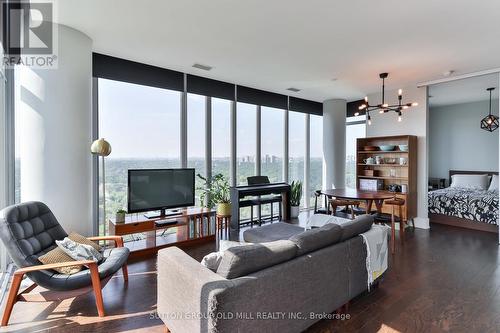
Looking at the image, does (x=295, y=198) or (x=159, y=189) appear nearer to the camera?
(x=159, y=189)

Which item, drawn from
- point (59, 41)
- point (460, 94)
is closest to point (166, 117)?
point (59, 41)

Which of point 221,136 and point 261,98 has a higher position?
point 261,98

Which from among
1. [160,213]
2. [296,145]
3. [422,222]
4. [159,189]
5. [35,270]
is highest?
[296,145]

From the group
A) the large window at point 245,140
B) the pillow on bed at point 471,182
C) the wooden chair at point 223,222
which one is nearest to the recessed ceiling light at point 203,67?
the large window at point 245,140

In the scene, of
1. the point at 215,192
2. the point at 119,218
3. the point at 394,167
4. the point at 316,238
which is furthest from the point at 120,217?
the point at 394,167

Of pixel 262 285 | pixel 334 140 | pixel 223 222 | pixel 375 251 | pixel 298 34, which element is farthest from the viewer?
pixel 334 140

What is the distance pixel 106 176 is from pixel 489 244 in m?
6.06

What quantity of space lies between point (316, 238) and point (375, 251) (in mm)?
→ 886

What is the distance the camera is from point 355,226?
247 centimetres

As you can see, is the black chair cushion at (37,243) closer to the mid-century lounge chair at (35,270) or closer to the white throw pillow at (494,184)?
the mid-century lounge chair at (35,270)

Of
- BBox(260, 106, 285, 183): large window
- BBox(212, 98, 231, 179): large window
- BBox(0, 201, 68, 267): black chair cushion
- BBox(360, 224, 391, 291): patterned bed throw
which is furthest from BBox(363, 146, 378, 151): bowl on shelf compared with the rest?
BBox(0, 201, 68, 267): black chair cushion

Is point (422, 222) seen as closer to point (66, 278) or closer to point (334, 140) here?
point (334, 140)

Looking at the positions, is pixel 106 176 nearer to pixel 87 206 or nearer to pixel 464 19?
pixel 87 206

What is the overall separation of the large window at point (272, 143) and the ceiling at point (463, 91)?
3229mm
